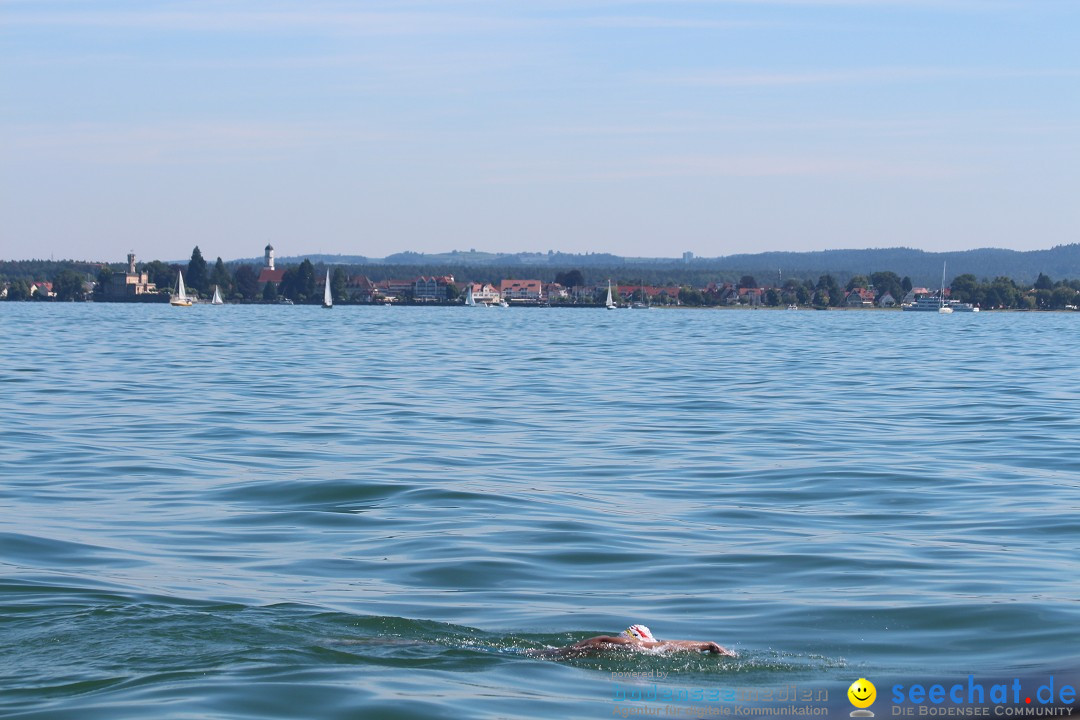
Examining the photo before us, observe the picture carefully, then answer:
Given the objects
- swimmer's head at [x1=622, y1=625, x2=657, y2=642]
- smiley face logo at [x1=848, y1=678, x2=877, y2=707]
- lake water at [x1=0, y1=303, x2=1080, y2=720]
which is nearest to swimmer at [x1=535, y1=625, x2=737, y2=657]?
swimmer's head at [x1=622, y1=625, x2=657, y2=642]

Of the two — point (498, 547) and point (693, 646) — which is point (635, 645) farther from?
point (498, 547)

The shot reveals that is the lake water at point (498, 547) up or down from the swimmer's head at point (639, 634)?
down

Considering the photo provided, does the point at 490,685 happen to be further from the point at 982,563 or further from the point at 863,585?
the point at 982,563

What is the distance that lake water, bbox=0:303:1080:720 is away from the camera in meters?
9.34

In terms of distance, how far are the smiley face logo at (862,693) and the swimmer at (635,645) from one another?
94 cm

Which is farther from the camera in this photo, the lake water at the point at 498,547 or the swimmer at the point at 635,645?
the swimmer at the point at 635,645

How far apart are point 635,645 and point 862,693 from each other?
1.61 metres

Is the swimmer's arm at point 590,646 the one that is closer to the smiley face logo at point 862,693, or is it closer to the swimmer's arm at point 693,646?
the swimmer's arm at point 693,646

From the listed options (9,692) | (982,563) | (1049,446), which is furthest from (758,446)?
(9,692)

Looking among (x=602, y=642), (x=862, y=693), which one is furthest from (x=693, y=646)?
(x=862, y=693)

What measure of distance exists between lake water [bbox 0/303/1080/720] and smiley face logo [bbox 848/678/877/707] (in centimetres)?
21

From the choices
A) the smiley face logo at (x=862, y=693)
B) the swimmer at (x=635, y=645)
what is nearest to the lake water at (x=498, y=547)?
the swimmer at (x=635, y=645)

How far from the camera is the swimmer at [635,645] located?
9.49 m

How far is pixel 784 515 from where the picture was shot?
15.3 metres
